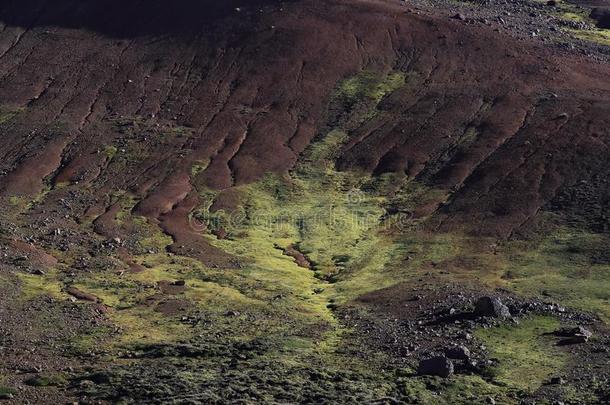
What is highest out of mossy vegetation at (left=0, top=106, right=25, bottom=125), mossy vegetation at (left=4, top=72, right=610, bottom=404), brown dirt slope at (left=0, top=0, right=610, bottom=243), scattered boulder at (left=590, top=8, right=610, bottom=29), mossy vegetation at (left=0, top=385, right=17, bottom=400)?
scattered boulder at (left=590, top=8, right=610, bottom=29)

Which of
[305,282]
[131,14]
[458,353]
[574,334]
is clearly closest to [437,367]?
[458,353]

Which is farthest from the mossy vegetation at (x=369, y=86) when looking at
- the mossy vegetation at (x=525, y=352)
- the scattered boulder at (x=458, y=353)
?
the scattered boulder at (x=458, y=353)

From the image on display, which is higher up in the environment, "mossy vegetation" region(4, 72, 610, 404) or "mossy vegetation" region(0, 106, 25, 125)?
"mossy vegetation" region(0, 106, 25, 125)

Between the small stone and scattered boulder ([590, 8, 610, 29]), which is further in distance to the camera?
scattered boulder ([590, 8, 610, 29])

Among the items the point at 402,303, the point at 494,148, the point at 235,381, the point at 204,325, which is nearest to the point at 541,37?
the point at 494,148

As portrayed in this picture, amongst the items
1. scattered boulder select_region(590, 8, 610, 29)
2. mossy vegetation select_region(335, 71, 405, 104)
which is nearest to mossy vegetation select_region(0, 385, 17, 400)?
mossy vegetation select_region(335, 71, 405, 104)

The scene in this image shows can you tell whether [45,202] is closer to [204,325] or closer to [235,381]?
[204,325]

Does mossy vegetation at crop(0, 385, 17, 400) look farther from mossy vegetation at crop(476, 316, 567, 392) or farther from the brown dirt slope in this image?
the brown dirt slope
